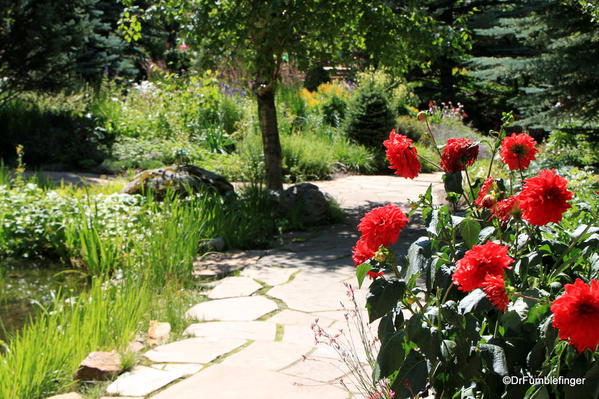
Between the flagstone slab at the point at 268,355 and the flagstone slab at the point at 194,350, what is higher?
the flagstone slab at the point at 194,350

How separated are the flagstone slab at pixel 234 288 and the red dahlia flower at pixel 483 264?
2.60m

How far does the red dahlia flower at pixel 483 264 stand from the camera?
1.49 meters

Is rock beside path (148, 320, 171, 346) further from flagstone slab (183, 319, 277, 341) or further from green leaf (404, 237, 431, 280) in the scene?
green leaf (404, 237, 431, 280)

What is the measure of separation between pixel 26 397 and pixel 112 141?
839 cm

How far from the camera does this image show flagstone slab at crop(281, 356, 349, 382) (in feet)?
8.82

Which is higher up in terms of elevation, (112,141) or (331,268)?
(112,141)

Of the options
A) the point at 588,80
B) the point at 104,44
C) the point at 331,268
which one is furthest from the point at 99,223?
the point at 104,44

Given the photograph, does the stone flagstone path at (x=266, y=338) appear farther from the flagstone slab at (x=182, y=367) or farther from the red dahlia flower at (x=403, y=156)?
the red dahlia flower at (x=403, y=156)

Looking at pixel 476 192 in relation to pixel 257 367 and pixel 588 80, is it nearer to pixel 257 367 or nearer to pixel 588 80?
pixel 257 367

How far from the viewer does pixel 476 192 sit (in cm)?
227

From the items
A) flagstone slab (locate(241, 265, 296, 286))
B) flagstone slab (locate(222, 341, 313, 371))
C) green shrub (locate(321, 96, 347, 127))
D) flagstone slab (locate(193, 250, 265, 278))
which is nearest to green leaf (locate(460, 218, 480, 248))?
flagstone slab (locate(222, 341, 313, 371))

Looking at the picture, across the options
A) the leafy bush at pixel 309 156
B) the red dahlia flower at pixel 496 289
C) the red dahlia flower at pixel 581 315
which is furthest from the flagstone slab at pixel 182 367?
the leafy bush at pixel 309 156

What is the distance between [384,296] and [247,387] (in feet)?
3.53

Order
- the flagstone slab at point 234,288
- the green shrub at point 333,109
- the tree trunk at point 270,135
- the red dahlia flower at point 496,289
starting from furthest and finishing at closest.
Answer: the green shrub at point 333,109, the tree trunk at point 270,135, the flagstone slab at point 234,288, the red dahlia flower at point 496,289
